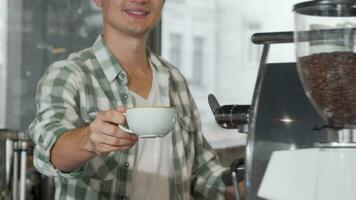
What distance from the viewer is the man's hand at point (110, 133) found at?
3.35 ft

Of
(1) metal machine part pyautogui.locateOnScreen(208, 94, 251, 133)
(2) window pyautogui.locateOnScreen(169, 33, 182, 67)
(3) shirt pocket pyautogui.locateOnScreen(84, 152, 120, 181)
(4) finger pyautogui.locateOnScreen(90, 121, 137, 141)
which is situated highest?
(1) metal machine part pyautogui.locateOnScreen(208, 94, 251, 133)

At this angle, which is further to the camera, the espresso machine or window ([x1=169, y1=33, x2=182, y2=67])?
window ([x1=169, y1=33, x2=182, y2=67])

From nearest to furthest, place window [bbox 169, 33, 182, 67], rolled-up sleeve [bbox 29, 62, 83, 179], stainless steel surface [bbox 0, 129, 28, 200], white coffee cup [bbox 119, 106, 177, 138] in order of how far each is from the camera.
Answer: white coffee cup [bbox 119, 106, 177, 138]
rolled-up sleeve [bbox 29, 62, 83, 179]
stainless steel surface [bbox 0, 129, 28, 200]
window [bbox 169, 33, 182, 67]

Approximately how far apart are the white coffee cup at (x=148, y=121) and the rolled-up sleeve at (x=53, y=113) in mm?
197

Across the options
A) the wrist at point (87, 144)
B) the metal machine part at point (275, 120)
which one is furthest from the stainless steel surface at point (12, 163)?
the metal machine part at point (275, 120)

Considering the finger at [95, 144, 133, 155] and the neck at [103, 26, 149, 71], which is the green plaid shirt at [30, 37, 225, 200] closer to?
the neck at [103, 26, 149, 71]

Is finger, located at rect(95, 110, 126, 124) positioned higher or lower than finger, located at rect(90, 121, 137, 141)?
higher

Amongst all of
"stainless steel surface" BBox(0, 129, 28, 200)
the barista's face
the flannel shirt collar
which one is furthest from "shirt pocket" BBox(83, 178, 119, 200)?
"stainless steel surface" BBox(0, 129, 28, 200)

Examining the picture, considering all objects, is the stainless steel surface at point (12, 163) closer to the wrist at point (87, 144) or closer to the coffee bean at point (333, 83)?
the wrist at point (87, 144)

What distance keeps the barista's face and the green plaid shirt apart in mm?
64

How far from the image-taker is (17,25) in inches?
97.0

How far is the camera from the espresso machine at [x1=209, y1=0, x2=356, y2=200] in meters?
0.88

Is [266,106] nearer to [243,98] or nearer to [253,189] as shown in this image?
[253,189]

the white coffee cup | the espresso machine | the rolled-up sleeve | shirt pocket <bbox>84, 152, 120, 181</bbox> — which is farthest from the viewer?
shirt pocket <bbox>84, 152, 120, 181</bbox>
